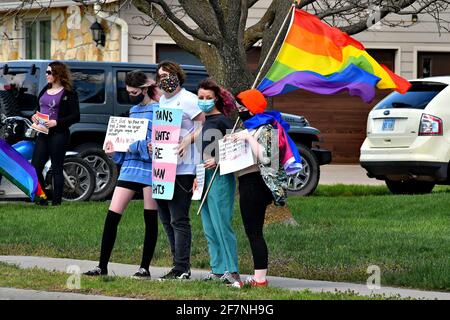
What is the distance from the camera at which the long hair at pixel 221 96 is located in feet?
34.0

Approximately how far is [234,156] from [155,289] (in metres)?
1.34

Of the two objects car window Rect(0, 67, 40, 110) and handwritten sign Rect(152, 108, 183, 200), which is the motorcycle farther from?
handwritten sign Rect(152, 108, 183, 200)

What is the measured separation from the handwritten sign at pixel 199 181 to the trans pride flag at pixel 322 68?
1342mm

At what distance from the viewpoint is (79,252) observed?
40.5ft

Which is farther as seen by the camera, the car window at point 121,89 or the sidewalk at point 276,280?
the car window at point 121,89

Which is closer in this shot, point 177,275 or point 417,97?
point 177,275

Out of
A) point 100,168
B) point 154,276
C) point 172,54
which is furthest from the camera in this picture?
point 172,54

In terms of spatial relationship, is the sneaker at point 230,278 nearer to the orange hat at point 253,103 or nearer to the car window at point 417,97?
the orange hat at point 253,103

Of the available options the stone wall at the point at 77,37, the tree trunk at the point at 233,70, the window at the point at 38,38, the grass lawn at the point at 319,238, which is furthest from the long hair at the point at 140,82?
the window at the point at 38,38

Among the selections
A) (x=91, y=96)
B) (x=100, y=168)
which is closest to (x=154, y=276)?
(x=100, y=168)

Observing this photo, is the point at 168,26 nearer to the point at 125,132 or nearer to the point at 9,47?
the point at 125,132

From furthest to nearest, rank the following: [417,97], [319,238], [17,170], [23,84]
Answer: [417,97], [23,84], [17,170], [319,238]

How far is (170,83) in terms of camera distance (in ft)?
34.4

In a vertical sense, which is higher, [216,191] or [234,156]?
[234,156]
